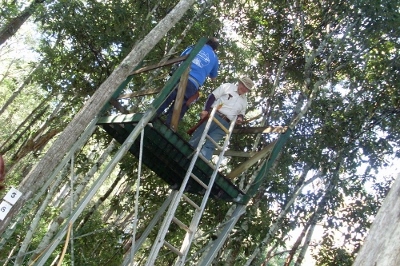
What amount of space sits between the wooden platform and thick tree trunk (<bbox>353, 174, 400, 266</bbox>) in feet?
10.9

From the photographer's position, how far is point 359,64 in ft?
32.9

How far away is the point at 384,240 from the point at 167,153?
3889 mm

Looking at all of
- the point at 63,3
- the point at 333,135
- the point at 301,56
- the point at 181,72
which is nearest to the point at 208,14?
the point at 301,56

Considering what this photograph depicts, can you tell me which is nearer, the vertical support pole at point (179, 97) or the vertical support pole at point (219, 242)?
the vertical support pole at point (179, 97)

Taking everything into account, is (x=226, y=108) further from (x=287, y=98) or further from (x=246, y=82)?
(x=287, y=98)

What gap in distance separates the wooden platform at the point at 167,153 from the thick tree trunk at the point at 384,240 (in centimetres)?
331

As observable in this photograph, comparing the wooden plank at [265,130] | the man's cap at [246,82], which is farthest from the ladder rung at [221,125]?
the man's cap at [246,82]

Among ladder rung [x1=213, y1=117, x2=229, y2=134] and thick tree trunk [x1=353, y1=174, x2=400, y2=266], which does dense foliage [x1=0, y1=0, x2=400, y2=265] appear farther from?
thick tree trunk [x1=353, y1=174, x2=400, y2=266]

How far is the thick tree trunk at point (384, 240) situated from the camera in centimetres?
214

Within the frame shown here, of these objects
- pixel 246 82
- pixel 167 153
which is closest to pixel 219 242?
pixel 167 153

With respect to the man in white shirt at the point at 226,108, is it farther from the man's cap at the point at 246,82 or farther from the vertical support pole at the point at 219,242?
the vertical support pole at the point at 219,242

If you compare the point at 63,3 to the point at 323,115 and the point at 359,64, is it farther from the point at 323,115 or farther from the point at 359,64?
the point at 359,64

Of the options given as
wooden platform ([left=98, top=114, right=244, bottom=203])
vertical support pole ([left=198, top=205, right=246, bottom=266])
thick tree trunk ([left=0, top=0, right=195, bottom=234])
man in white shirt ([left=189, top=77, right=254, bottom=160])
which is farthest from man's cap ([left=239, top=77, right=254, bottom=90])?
vertical support pole ([left=198, top=205, right=246, bottom=266])

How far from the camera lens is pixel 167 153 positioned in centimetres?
582
